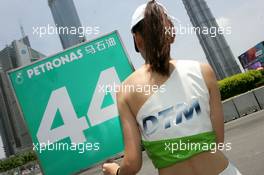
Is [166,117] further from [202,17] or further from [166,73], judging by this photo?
[202,17]

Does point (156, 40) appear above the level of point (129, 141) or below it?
above

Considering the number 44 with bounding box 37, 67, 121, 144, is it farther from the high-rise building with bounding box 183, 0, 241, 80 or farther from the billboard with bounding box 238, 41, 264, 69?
the high-rise building with bounding box 183, 0, 241, 80

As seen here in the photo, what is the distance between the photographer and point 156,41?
170cm

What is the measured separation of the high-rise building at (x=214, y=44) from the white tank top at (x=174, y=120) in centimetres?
19024

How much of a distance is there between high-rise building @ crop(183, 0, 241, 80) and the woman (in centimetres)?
19020

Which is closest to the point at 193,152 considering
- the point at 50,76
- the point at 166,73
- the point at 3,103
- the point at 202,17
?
the point at 166,73

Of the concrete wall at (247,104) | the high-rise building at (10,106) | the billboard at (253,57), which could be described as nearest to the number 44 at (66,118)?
the concrete wall at (247,104)

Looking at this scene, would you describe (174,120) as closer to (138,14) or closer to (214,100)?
(214,100)

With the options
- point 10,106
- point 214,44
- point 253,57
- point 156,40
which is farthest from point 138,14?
point 214,44

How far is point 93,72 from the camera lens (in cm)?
242

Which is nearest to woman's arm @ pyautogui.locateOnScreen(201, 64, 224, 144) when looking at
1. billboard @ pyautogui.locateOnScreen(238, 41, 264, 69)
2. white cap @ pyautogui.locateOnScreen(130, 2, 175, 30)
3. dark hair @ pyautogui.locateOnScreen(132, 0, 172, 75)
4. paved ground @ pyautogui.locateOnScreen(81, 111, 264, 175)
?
dark hair @ pyautogui.locateOnScreen(132, 0, 172, 75)

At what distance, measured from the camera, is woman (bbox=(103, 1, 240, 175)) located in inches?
65.4

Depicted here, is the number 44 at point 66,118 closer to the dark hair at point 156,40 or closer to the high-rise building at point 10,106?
the dark hair at point 156,40

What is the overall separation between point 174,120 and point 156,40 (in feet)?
1.21
